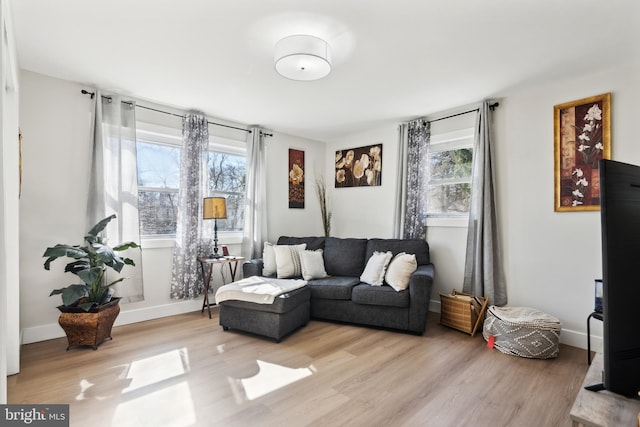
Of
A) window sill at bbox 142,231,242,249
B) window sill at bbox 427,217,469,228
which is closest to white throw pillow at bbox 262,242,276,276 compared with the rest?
window sill at bbox 142,231,242,249

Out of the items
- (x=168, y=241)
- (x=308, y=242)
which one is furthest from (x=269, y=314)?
(x=168, y=241)

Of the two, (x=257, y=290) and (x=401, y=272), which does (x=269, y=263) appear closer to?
(x=257, y=290)

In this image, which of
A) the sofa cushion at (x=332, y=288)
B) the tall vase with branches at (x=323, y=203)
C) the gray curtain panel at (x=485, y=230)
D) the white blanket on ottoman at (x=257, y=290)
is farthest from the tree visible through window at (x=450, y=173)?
the white blanket on ottoman at (x=257, y=290)

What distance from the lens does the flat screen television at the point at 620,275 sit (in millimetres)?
912

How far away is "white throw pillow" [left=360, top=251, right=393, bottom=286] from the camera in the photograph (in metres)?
3.51

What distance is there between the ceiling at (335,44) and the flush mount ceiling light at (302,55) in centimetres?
7

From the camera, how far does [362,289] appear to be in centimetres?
340

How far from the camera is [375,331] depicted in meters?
3.32

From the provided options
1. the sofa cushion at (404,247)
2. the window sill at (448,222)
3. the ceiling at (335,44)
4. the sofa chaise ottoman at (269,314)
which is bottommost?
the sofa chaise ottoman at (269,314)

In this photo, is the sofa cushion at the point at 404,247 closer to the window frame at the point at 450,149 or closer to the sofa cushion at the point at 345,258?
the sofa cushion at the point at 345,258

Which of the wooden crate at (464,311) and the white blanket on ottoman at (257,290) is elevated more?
the white blanket on ottoman at (257,290)

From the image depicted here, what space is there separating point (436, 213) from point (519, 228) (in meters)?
0.98

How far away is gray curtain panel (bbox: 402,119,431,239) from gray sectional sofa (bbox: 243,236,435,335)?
0.85 ft

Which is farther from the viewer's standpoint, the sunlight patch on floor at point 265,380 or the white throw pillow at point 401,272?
the white throw pillow at point 401,272
